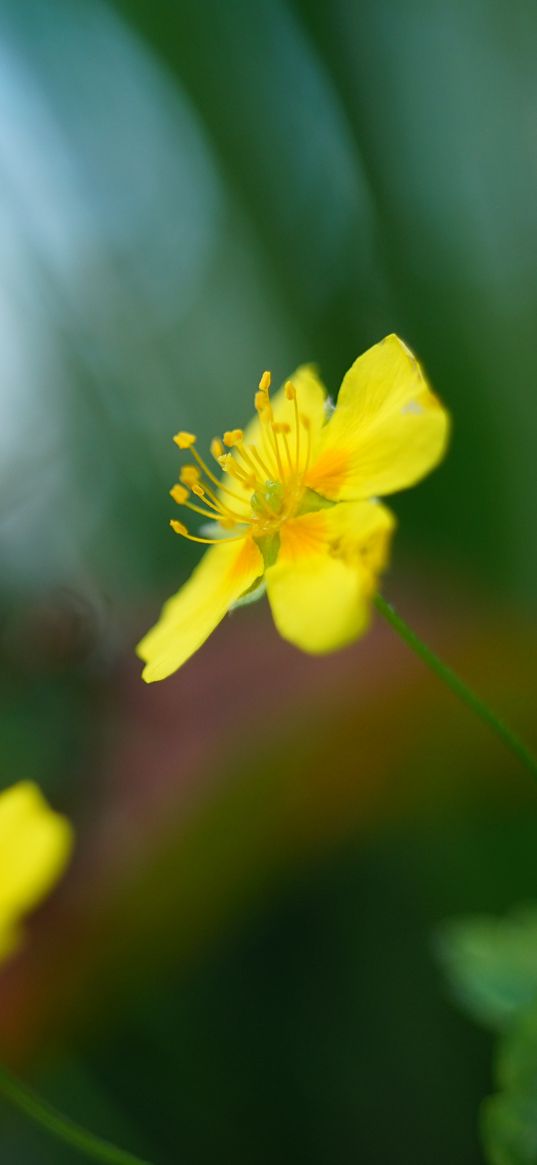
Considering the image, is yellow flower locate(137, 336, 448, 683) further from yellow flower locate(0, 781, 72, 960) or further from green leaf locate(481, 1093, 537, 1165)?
green leaf locate(481, 1093, 537, 1165)

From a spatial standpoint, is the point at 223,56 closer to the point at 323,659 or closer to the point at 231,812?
the point at 323,659

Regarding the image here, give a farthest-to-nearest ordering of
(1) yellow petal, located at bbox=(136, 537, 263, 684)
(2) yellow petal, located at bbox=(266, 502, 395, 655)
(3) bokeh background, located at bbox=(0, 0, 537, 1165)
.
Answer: (3) bokeh background, located at bbox=(0, 0, 537, 1165) → (1) yellow petal, located at bbox=(136, 537, 263, 684) → (2) yellow petal, located at bbox=(266, 502, 395, 655)

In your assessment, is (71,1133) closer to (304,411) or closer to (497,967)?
(497,967)

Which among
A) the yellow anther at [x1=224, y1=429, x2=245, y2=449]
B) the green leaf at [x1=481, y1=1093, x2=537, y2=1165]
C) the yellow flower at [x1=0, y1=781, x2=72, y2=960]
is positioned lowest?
the green leaf at [x1=481, y1=1093, x2=537, y2=1165]

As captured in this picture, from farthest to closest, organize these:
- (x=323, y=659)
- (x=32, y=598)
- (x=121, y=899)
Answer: (x=32, y=598) → (x=323, y=659) → (x=121, y=899)

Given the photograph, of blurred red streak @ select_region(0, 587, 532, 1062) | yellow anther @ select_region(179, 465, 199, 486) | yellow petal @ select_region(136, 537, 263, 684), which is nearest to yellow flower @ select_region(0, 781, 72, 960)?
yellow petal @ select_region(136, 537, 263, 684)

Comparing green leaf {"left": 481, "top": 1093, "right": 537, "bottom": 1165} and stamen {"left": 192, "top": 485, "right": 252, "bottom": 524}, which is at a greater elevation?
stamen {"left": 192, "top": 485, "right": 252, "bottom": 524}

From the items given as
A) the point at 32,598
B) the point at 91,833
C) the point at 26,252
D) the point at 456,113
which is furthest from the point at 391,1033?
the point at 456,113
